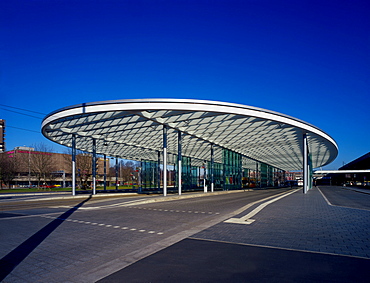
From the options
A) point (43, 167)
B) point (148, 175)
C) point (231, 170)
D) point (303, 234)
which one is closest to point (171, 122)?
point (303, 234)

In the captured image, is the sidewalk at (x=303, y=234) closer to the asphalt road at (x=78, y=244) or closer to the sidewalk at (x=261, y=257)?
the sidewalk at (x=261, y=257)

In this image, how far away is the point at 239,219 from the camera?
1165 cm

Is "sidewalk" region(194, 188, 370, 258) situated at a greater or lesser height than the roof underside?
lesser

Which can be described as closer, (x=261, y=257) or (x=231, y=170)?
(x=261, y=257)

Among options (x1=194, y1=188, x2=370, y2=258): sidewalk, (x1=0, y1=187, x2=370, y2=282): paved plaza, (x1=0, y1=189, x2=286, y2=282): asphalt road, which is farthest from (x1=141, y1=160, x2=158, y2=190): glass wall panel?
(x1=194, y1=188, x2=370, y2=258): sidewalk

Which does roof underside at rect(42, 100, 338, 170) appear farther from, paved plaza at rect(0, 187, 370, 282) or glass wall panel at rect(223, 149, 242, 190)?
paved plaza at rect(0, 187, 370, 282)

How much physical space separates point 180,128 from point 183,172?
17.3 meters

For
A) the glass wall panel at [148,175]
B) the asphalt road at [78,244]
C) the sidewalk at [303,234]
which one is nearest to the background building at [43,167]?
the glass wall panel at [148,175]

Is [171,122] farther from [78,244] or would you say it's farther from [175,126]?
[78,244]

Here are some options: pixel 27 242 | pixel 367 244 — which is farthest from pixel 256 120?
pixel 27 242

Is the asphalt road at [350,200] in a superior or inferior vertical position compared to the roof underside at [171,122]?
inferior

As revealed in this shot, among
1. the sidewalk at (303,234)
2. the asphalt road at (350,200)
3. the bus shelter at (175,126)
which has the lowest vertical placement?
the asphalt road at (350,200)

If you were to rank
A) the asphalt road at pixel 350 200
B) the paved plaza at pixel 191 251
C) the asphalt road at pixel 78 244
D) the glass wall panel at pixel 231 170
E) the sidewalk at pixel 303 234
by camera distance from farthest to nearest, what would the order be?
1. the glass wall panel at pixel 231 170
2. the asphalt road at pixel 350 200
3. the sidewalk at pixel 303 234
4. the asphalt road at pixel 78 244
5. the paved plaza at pixel 191 251

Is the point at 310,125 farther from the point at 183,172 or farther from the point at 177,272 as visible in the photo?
the point at 177,272
